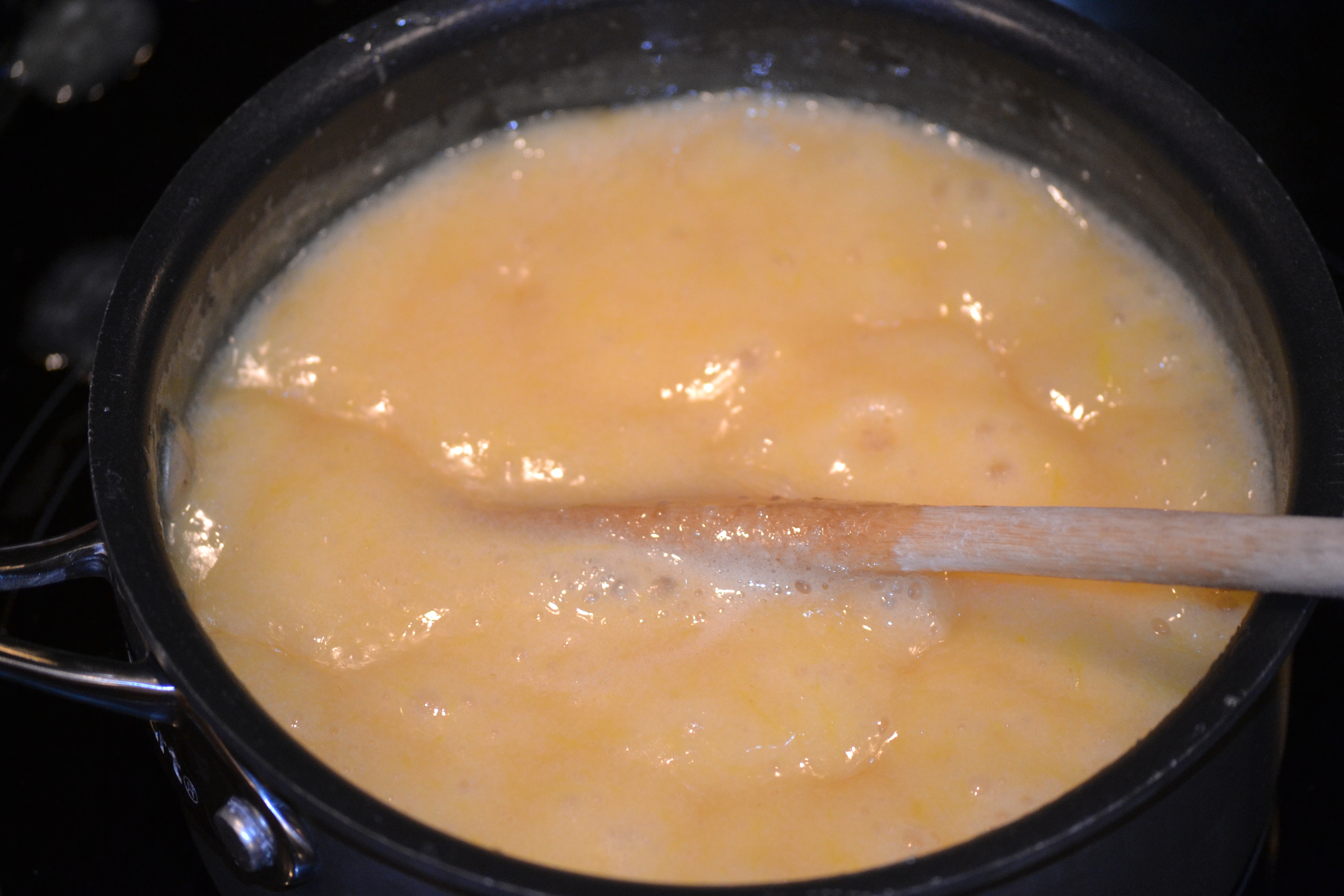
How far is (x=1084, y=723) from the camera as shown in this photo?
1.12 meters

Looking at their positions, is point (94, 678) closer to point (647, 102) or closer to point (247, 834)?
point (247, 834)

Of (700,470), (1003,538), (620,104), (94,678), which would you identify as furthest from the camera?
(620,104)

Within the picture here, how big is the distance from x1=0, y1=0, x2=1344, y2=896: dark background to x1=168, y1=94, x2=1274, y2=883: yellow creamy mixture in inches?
9.7

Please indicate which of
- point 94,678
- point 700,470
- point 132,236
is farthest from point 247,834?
point 132,236

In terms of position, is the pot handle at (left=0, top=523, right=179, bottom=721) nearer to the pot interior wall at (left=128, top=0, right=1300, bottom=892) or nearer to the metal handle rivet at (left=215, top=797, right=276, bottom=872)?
the metal handle rivet at (left=215, top=797, right=276, bottom=872)

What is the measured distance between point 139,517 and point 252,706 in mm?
206

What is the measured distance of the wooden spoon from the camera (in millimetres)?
942

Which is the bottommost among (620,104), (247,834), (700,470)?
(247,834)

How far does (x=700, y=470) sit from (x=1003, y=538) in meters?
0.37

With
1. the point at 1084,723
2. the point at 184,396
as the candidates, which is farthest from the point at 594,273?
the point at 1084,723

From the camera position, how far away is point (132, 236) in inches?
65.6

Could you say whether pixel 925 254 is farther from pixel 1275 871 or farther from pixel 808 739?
pixel 1275 871

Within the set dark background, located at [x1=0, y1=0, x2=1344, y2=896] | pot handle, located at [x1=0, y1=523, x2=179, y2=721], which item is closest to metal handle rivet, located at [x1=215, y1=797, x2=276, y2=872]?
pot handle, located at [x1=0, y1=523, x2=179, y2=721]

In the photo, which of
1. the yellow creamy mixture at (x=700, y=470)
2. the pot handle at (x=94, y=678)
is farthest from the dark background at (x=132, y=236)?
the pot handle at (x=94, y=678)
